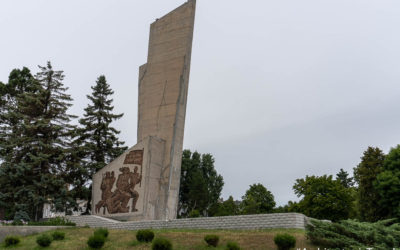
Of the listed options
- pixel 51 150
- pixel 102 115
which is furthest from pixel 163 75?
pixel 51 150

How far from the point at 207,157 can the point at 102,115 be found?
683 inches

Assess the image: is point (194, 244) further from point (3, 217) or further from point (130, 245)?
point (3, 217)

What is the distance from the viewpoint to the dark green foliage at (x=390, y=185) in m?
23.2

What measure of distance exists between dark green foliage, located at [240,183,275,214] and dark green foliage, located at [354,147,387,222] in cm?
1311

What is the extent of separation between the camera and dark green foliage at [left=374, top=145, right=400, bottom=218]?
2317 cm

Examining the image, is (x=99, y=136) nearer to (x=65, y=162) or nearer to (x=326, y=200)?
(x=65, y=162)

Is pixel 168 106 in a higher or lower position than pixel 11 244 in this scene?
higher

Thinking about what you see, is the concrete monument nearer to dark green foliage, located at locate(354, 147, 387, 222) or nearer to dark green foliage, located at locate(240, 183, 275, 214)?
dark green foliage, located at locate(354, 147, 387, 222)

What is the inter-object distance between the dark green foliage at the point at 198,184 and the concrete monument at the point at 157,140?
54.1 ft

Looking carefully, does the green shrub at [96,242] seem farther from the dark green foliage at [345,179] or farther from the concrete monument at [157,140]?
the dark green foliage at [345,179]

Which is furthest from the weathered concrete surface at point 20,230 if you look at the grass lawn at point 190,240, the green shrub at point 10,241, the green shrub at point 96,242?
the green shrub at point 96,242

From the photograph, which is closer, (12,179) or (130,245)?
(130,245)

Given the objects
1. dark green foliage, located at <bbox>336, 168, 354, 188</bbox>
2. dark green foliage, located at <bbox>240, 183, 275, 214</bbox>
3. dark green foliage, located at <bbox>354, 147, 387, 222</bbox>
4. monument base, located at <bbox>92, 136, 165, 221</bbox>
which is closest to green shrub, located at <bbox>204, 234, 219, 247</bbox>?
monument base, located at <bbox>92, 136, 165, 221</bbox>

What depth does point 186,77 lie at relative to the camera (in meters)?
22.4
